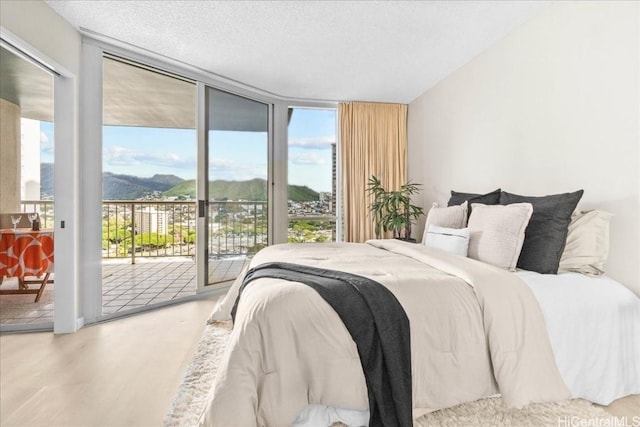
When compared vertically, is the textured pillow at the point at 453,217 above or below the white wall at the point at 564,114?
below

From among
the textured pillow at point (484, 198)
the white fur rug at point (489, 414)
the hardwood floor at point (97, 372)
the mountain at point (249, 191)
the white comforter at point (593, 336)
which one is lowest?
the hardwood floor at point (97, 372)

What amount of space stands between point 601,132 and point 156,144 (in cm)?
623

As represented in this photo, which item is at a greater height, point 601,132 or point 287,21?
point 287,21

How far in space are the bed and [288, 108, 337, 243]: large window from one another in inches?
116

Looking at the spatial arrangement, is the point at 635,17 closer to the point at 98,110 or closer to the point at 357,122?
the point at 357,122

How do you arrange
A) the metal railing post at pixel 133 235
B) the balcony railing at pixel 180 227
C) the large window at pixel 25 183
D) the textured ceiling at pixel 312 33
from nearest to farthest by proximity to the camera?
the textured ceiling at pixel 312 33
the large window at pixel 25 183
the balcony railing at pixel 180 227
the metal railing post at pixel 133 235

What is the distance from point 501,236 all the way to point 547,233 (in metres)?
0.26

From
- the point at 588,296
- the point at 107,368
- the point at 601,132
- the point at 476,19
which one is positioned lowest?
the point at 107,368

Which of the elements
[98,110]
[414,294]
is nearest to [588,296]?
[414,294]

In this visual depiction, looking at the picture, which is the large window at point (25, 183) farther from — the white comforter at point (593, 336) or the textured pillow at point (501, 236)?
the white comforter at point (593, 336)

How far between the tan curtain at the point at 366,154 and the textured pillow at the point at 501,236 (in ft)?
8.36

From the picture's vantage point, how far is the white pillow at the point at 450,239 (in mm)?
2340

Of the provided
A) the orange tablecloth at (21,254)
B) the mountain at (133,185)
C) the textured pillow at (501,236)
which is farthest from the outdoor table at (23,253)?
the textured pillow at (501,236)

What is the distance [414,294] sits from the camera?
160 centimetres
